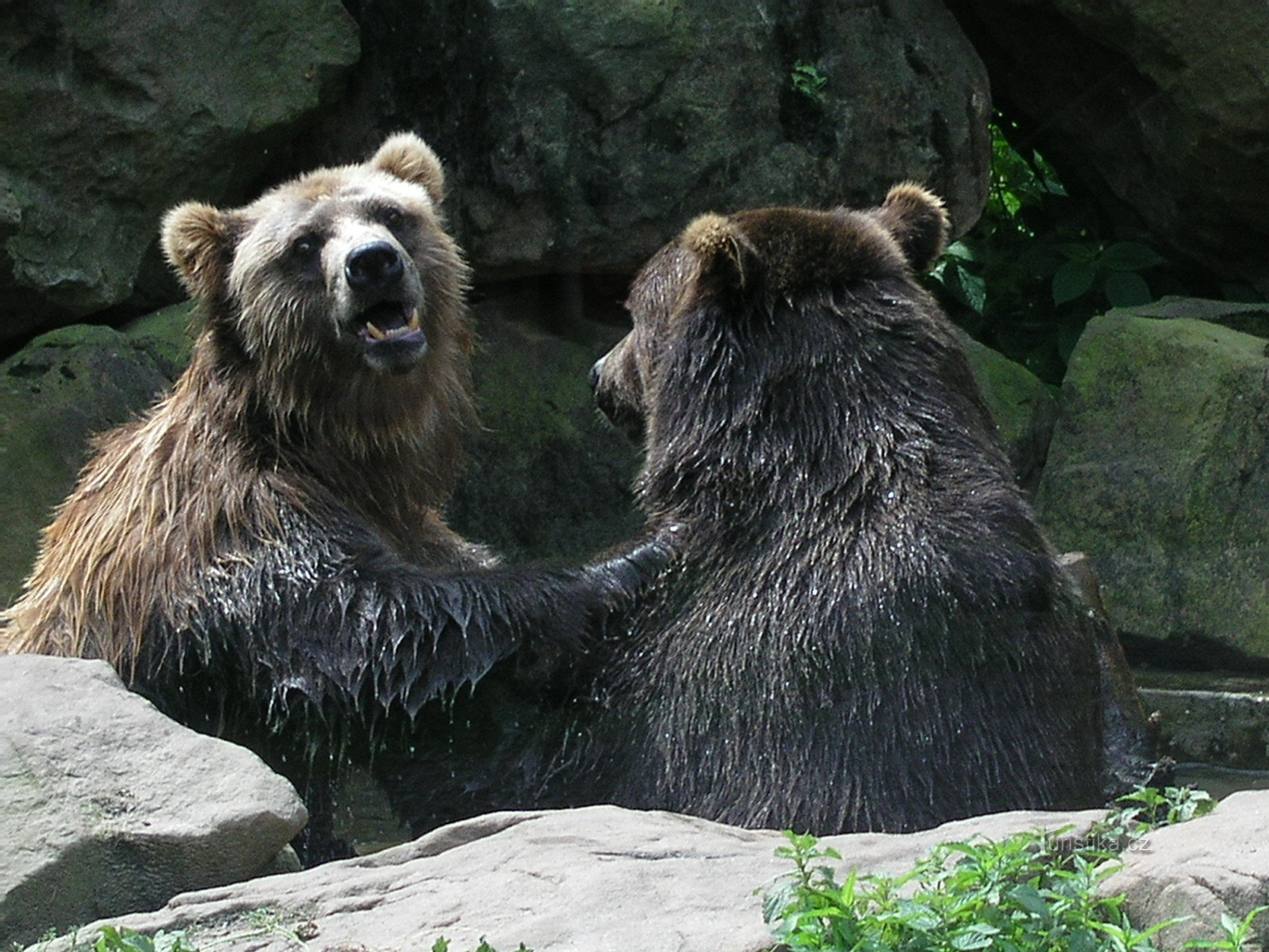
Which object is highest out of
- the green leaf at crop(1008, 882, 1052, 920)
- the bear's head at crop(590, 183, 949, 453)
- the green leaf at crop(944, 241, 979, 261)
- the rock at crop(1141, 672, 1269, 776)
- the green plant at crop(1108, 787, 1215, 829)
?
the green leaf at crop(944, 241, 979, 261)

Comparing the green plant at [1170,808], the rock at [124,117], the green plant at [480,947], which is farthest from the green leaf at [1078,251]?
the green plant at [480,947]

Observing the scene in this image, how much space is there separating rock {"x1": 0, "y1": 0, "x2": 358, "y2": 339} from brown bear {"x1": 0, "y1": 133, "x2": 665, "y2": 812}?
1334 mm

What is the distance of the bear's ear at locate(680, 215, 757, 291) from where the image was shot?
4777mm

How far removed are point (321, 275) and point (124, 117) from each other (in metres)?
1.97

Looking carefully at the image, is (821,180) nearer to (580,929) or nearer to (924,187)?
(924,187)

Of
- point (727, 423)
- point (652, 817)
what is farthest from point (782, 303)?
point (652, 817)

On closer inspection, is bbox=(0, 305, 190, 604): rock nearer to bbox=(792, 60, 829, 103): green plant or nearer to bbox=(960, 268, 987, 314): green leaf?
bbox=(792, 60, 829, 103): green plant

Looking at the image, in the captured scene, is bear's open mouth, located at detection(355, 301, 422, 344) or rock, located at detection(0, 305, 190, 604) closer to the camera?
bear's open mouth, located at detection(355, 301, 422, 344)

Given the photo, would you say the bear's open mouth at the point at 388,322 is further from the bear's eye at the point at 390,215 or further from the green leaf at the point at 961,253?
the green leaf at the point at 961,253

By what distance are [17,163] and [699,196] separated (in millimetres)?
2747

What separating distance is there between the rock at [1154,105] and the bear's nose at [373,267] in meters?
3.69

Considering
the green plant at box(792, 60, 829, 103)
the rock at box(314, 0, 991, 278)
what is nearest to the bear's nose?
the rock at box(314, 0, 991, 278)

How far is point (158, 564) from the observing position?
5.38 meters

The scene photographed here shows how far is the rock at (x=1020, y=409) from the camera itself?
8.22 metres
